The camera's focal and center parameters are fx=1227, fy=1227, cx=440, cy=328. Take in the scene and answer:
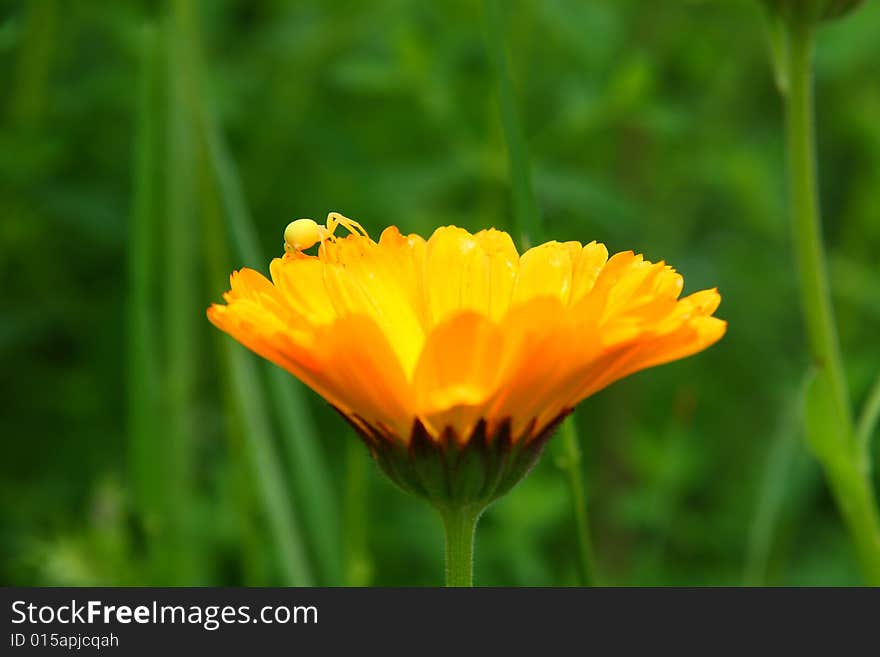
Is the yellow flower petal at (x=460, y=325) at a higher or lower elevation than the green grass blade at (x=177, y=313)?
lower

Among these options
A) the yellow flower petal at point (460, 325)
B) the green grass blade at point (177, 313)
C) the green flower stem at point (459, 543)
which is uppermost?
the green grass blade at point (177, 313)

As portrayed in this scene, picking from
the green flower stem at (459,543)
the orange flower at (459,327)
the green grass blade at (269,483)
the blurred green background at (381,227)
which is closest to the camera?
the orange flower at (459,327)

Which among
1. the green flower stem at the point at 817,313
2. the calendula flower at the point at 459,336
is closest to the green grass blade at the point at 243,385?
the calendula flower at the point at 459,336

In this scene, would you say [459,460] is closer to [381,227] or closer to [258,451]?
[258,451]

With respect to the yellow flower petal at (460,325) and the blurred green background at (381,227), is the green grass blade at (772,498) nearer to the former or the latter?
the blurred green background at (381,227)

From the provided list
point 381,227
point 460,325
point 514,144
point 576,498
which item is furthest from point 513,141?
point 381,227

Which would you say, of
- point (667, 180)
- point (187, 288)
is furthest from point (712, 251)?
point (187, 288)
